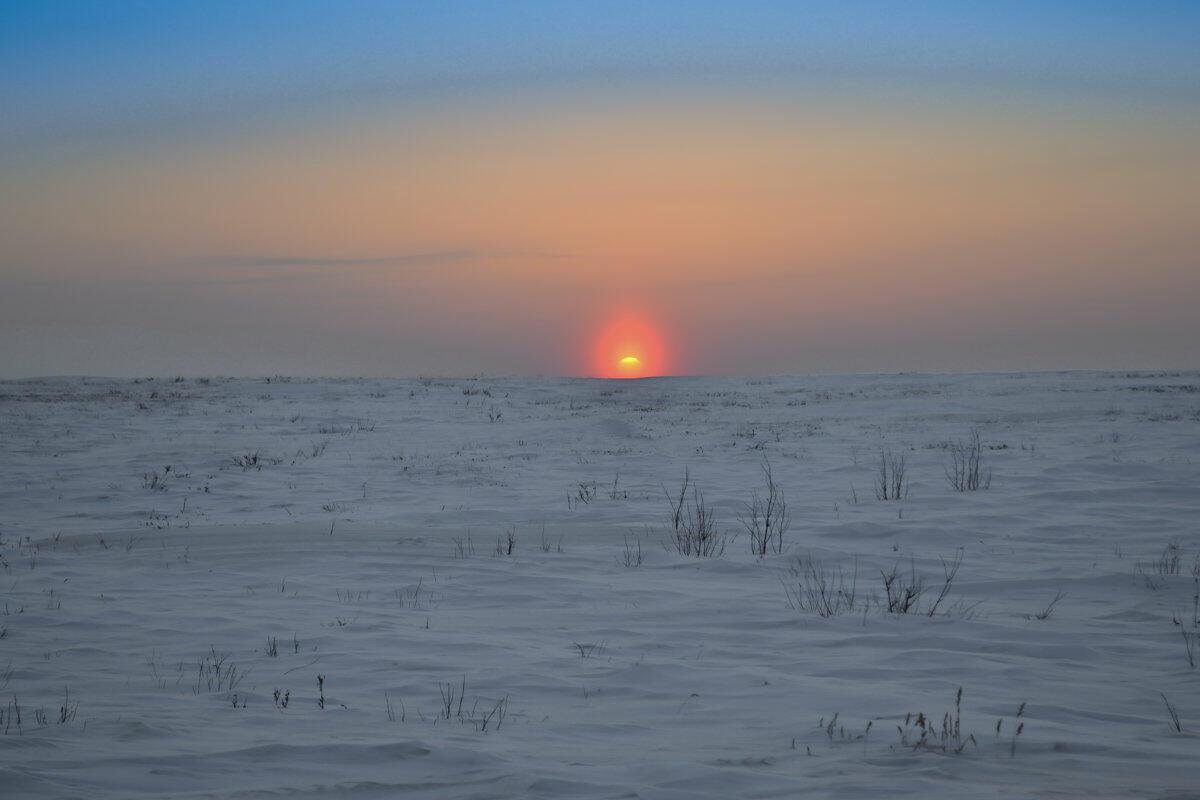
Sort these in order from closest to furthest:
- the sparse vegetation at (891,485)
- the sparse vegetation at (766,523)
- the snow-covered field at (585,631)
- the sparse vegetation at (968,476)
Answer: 1. the snow-covered field at (585,631)
2. the sparse vegetation at (766,523)
3. the sparse vegetation at (891,485)
4. the sparse vegetation at (968,476)

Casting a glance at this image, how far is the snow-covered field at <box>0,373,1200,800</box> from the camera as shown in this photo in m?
4.19

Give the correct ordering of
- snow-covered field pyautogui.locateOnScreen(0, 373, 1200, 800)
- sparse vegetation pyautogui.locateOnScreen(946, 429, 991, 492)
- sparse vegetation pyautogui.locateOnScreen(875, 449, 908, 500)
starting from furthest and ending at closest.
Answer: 1. sparse vegetation pyautogui.locateOnScreen(946, 429, 991, 492)
2. sparse vegetation pyautogui.locateOnScreen(875, 449, 908, 500)
3. snow-covered field pyautogui.locateOnScreen(0, 373, 1200, 800)

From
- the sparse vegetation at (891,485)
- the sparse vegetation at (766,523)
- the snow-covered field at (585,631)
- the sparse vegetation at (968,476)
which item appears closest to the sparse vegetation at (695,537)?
the snow-covered field at (585,631)

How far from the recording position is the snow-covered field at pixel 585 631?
4.19m

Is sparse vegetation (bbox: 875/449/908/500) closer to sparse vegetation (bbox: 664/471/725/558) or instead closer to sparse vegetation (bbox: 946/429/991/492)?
sparse vegetation (bbox: 946/429/991/492)

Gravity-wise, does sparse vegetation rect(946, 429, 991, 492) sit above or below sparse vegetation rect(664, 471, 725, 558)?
above

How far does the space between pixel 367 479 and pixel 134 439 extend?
7872 mm

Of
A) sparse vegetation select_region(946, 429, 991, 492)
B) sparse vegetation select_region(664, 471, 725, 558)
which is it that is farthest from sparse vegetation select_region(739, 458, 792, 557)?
sparse vegetation select_region(946, 429, 991, 492)


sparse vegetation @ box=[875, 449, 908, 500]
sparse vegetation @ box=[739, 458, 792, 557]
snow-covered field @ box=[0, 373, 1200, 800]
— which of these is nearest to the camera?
snow-covered field @ box=[0, 373, 1200, 800]

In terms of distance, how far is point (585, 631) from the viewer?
6.70 m

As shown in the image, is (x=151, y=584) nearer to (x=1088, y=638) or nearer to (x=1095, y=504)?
(x=1088, y=638)

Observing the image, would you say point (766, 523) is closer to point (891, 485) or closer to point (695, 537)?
point (695, 537)

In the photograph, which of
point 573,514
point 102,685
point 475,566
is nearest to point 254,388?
point 573,514

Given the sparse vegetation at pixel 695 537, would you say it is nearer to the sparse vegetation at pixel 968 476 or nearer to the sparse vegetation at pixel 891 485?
the sparse vegetation at pixel 891 485
